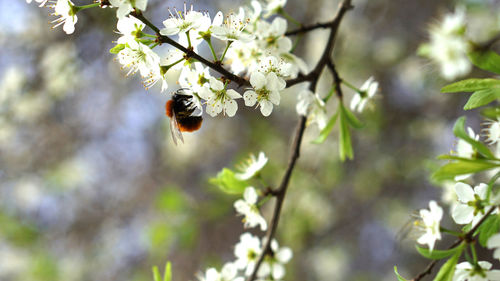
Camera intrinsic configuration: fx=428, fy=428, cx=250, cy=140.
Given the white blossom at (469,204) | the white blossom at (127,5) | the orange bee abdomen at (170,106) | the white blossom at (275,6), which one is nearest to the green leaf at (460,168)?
the white blossom at (469,204)

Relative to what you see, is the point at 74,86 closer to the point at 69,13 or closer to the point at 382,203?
the point at 69,13

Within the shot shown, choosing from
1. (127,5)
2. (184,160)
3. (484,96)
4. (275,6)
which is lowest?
(484,96)

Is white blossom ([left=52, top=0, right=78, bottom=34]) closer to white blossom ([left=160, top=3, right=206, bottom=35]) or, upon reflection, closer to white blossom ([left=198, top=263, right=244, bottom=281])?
white blossom ([left=160, top=3, right=206, bottom=35])

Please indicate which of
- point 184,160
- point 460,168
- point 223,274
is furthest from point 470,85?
point 184,160

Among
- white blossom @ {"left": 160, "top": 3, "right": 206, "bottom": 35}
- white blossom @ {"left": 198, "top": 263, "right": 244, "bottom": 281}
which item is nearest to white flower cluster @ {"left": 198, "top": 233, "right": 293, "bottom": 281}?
white blossom @ {"left": 198, "top": 263, "right": 244, "bottom": 281}

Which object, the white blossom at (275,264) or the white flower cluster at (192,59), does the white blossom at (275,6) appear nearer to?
the white flower cluster at (192,59)

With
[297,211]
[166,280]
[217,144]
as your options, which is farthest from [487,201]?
[217,144]

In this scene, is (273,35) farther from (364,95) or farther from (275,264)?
(275,264)
